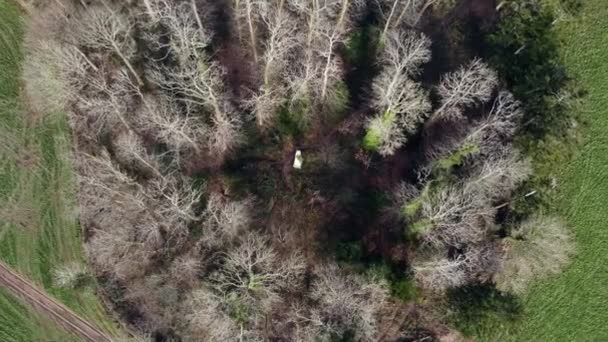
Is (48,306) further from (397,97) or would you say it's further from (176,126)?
(397,97)

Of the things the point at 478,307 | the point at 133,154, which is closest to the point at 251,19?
the point at 133,154

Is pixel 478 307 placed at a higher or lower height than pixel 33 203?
higher

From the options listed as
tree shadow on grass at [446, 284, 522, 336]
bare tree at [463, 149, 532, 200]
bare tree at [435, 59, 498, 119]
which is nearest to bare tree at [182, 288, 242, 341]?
tree shadow on grass at [446, 284, 522, 336]

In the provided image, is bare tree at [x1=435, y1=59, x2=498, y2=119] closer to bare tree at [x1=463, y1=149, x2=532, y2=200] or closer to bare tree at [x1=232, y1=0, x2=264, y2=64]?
bare tree at [x1=463, y1=149, x2=532, y2=200]

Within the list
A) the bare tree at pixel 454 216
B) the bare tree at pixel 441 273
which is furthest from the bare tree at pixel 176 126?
the bare tree at pixel 441 273

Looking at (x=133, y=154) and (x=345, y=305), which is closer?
(x=345, y=305)

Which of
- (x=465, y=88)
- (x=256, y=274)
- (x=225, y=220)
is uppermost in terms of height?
(x=465, y=88)

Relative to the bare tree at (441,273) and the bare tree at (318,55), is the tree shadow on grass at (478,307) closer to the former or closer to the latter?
the bare tree at (441,273)

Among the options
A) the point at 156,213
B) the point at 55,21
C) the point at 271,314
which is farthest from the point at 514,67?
the point at 55,21
